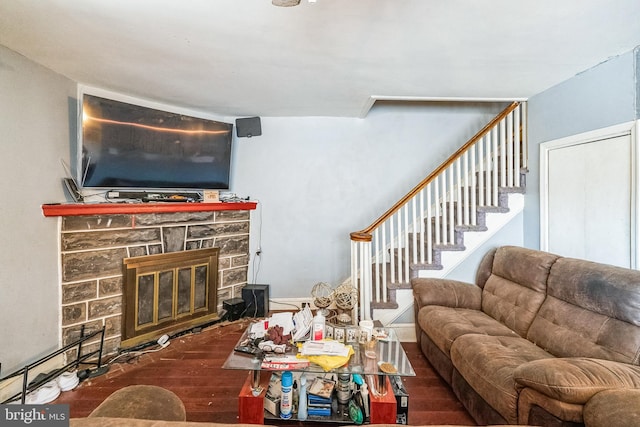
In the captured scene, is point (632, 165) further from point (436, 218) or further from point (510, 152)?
point (436, 218)

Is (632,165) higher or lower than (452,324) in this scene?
higher

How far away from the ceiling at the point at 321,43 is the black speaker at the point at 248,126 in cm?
77

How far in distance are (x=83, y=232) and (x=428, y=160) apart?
3.75 metres

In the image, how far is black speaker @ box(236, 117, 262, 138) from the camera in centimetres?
389

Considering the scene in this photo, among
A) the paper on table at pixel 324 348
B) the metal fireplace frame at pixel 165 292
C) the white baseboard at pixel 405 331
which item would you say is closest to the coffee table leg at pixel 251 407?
the paper on table at pixel 324 348

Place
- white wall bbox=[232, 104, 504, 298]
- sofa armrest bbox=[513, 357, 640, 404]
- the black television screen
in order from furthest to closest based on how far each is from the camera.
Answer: white wall bbox=[232, 104, 504, 298]
the black television screen
sofa armrest bbox=[513, 357, 640, 404]

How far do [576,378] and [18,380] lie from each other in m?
3.31

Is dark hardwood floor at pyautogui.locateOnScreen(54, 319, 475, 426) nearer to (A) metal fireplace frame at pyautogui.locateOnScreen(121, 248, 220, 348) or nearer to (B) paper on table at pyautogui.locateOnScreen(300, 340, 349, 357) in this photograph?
(A) metal fireplace frame at pyautogui.locateOnScreen(121, 248, 220, 348)

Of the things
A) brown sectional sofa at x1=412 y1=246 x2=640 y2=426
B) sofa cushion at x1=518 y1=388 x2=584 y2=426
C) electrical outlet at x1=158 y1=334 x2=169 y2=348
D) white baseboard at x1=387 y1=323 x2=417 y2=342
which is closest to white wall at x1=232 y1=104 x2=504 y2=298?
white baseboard at x1=387 y1=323 x2=417 y2=342

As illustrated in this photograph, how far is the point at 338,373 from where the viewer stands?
180 cm

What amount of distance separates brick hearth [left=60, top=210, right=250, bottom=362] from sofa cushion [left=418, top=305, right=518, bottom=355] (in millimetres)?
2356

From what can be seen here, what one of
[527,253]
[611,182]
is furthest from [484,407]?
[611,182]

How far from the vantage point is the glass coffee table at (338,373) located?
1.74 metres

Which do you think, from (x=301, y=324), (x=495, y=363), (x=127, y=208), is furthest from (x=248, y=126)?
(x=495, y=363)
